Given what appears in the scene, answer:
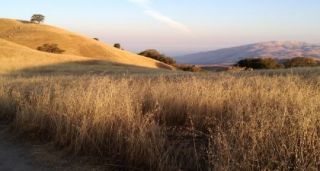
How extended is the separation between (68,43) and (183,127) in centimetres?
7484

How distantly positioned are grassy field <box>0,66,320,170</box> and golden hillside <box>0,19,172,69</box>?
62842 millimetres

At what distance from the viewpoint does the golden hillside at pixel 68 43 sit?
75.3m

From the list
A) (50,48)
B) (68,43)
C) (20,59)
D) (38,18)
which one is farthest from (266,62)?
Answer: (38,18)

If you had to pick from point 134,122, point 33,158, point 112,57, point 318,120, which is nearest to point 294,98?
point 318,120

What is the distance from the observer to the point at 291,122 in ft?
18.1

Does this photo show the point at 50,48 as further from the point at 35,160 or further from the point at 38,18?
the point at 35,160

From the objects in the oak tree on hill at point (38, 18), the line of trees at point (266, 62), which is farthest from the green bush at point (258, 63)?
the oak tree on hill at point (38, 18)

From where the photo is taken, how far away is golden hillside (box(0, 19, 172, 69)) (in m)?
75.3

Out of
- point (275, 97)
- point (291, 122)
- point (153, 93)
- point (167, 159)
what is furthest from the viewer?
point (153, 93)

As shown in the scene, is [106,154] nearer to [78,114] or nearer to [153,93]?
[78,114]

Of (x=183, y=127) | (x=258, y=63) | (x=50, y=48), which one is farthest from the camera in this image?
(x=50, y=48)

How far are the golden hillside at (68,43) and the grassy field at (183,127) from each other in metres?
62.8

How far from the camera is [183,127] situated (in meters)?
8.02

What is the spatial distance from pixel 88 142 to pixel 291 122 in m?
3.11
